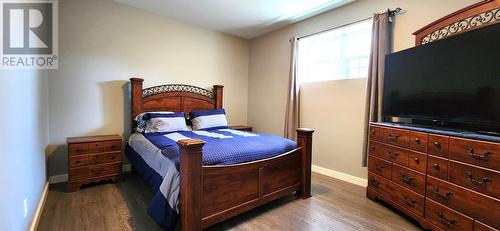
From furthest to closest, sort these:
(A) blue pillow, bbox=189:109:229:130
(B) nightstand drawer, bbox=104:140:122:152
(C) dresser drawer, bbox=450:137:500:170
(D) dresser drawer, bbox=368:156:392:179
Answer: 1. (A) blue pillow, bbox=189:109:229:130
2. (B) nightstand drawer, bbox=104:140:122:152
3. (D) dresser drawer, bbox=368:156:392:179
4. (C) dresser drawer, bbox=450:137:500:170

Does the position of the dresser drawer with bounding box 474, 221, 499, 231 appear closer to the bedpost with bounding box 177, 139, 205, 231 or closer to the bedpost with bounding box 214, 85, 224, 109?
the bedpost with bounding box 177, 139, 205, 231

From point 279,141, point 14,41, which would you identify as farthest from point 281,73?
point 14,41

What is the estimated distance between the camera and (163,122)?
3.24 meters

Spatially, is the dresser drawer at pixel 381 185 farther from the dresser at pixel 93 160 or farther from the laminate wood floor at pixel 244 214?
the dresser at pixel 93 160

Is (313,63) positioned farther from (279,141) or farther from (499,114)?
(499,114)

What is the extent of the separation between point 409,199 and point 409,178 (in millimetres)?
186

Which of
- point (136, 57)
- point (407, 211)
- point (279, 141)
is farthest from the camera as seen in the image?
point (136, 57)

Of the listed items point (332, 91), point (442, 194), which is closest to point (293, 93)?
point (332, 91)

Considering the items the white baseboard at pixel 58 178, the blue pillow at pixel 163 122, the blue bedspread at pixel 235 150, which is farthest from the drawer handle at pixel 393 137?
the white baseboard at pixel 58 178

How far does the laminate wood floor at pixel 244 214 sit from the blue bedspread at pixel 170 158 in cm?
26

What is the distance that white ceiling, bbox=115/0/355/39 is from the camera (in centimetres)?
324

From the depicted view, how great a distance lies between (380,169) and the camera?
2.44m

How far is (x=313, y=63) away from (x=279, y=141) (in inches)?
69.7

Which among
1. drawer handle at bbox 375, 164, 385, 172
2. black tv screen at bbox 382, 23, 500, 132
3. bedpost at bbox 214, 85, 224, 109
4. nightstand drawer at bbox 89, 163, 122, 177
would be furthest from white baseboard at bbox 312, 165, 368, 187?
A: nightstand drawer at bbox 89, 163, 122, 177
